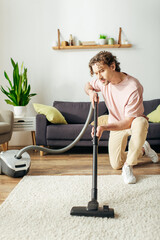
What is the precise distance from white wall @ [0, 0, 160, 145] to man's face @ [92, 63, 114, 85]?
2.14 metres

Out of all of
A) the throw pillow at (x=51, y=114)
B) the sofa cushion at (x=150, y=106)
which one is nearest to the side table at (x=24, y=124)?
the throw pillow at (x=51, y=114)

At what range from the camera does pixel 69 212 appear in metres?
1.39

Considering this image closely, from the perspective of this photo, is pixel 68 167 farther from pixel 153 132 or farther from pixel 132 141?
pixel 153 132

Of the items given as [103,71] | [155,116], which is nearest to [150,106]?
[155,116]

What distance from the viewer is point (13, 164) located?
2.00 metres

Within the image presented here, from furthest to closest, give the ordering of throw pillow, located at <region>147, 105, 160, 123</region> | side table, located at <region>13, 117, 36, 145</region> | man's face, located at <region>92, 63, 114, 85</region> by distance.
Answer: side table, located at <region>13, 117, 36, 145</region>
throw pillow, located at <region>147, 105, 160, 123</region>
man's face, located at <region>92, 63, 114, 85</region>

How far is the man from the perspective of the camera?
1749 millimetres

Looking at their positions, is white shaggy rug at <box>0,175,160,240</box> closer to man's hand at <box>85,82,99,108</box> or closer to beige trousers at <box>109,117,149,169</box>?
beige trousers at <box>109,117,149,169</box>

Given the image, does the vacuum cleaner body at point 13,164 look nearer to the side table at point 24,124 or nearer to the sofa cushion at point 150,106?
the side table at point 24,124

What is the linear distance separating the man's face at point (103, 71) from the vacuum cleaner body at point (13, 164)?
0.91m

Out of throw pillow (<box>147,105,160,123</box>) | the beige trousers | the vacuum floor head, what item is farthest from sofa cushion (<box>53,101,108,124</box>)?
the vacuum floor head

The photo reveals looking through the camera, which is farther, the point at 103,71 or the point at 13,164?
the point at 13,164

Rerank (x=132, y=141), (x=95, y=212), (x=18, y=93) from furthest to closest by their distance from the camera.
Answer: (x=18, y=93) < (x=132, y=141) < (x=95, y=212)

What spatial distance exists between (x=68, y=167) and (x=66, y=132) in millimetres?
652
